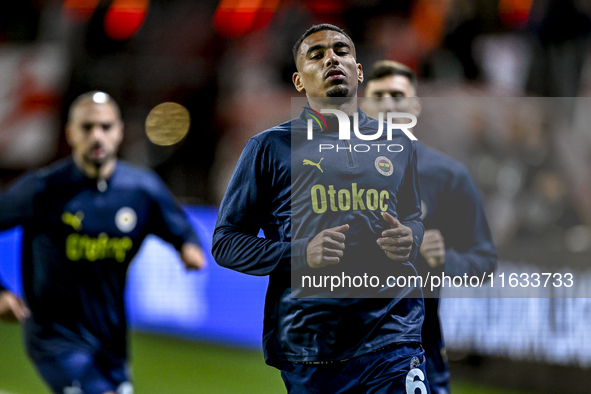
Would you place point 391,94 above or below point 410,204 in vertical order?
above

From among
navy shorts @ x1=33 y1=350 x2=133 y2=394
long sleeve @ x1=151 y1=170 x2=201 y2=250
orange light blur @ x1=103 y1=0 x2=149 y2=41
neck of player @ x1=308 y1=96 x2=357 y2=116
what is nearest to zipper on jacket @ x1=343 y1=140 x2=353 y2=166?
neck of player @ x1=308 y1=96 x2=357 y2=116

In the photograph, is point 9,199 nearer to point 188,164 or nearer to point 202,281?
point 202,281

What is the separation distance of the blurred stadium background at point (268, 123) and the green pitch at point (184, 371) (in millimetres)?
32

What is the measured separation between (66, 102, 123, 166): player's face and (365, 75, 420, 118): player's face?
190 cm

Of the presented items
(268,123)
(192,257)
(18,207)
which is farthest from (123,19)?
(192,257)

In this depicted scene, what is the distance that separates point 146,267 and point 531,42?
556cm

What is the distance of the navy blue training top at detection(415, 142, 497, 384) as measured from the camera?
3.84 meters

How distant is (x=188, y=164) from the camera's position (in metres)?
11.3

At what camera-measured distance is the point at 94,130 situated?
4.96 m

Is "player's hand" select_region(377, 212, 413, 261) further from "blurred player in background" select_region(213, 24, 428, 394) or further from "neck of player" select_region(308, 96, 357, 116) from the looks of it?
"neck of player" select_region(308, 96, 357, 116)

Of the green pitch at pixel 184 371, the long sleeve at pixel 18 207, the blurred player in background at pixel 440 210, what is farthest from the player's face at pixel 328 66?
the green pitch at pixel 184 371

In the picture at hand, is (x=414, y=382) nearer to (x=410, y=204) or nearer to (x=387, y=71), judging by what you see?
(x=410, y=204)

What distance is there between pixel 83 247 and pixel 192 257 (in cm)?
82

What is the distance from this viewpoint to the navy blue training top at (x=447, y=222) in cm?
384
